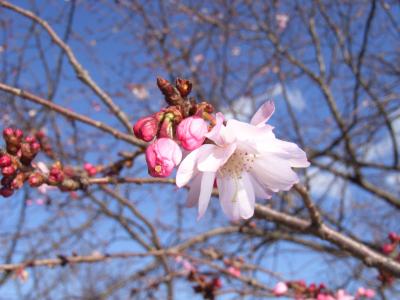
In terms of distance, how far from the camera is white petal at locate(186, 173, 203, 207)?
1.06 meters

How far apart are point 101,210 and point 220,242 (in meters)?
1.64

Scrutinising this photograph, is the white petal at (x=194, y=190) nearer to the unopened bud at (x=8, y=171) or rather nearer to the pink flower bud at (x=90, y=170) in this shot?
the unopened bud at (x=8, y=171)

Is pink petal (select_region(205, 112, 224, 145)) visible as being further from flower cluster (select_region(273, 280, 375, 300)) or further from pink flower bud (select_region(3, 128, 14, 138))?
flower cluster (select_region(273, 280, 375, 300))

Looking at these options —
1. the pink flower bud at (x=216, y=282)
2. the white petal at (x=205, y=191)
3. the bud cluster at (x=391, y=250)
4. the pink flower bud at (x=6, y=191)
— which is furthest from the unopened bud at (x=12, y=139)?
the bud cluster at (x=391, y=250)

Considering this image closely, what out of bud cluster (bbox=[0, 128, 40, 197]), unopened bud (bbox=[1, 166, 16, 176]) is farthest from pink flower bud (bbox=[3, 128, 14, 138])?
unopened bud (bbox=[1, 166, 16, 176])

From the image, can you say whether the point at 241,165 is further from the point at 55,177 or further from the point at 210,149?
the point at 55,177

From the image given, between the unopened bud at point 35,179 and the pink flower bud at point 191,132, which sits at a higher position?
the unopened bud at point 35,179

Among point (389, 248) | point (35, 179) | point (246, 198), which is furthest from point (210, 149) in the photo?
point (389, 248)

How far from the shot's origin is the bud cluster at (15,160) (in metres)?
1.17

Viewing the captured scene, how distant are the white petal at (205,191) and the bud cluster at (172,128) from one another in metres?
0.11

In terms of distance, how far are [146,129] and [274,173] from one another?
41 centimetres

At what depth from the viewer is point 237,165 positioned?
3.86 feet

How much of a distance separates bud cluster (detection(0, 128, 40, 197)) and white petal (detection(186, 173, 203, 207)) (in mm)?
512

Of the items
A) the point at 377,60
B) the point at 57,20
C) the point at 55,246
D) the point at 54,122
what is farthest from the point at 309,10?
the point at 55,246
